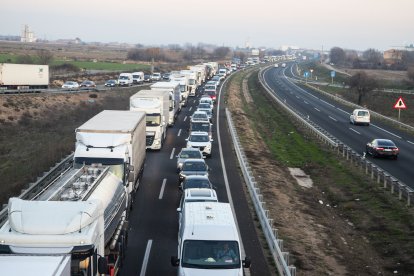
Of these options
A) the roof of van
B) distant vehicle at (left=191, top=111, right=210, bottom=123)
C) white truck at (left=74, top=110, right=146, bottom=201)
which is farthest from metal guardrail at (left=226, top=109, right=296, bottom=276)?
distant vehicle at (left=191, top=111, right=210, bottom=123)

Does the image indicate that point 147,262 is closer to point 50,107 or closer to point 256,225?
point 256,225

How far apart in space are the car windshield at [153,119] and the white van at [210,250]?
2059 centimetres

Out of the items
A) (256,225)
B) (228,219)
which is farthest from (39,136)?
(228,219)

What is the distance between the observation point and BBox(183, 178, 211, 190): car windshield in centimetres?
2263

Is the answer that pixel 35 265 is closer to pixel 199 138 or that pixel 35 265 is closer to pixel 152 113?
pixel 199 138

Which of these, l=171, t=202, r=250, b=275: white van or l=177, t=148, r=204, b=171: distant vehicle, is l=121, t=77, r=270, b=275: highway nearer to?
l=177, t=148, r=204, b=171: distant vehicle

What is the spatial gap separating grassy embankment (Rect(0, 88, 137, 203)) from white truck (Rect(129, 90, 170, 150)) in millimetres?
4515

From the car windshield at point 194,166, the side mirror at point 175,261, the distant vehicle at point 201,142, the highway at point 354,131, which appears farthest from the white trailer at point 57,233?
the distant vehicle at point 201,142

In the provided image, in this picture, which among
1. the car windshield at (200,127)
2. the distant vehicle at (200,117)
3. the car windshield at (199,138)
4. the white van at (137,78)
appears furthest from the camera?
the white van at (137,78)

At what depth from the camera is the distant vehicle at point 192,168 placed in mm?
25891

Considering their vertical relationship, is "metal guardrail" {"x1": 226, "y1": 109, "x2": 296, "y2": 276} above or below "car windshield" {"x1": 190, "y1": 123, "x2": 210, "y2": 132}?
below

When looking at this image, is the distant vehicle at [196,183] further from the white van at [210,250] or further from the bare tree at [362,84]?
the bare tree at [362,84]

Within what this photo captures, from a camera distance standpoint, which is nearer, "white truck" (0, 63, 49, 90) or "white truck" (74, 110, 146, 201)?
"white truck" (74, 110, 146, 201)

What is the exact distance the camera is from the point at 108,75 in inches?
4136
